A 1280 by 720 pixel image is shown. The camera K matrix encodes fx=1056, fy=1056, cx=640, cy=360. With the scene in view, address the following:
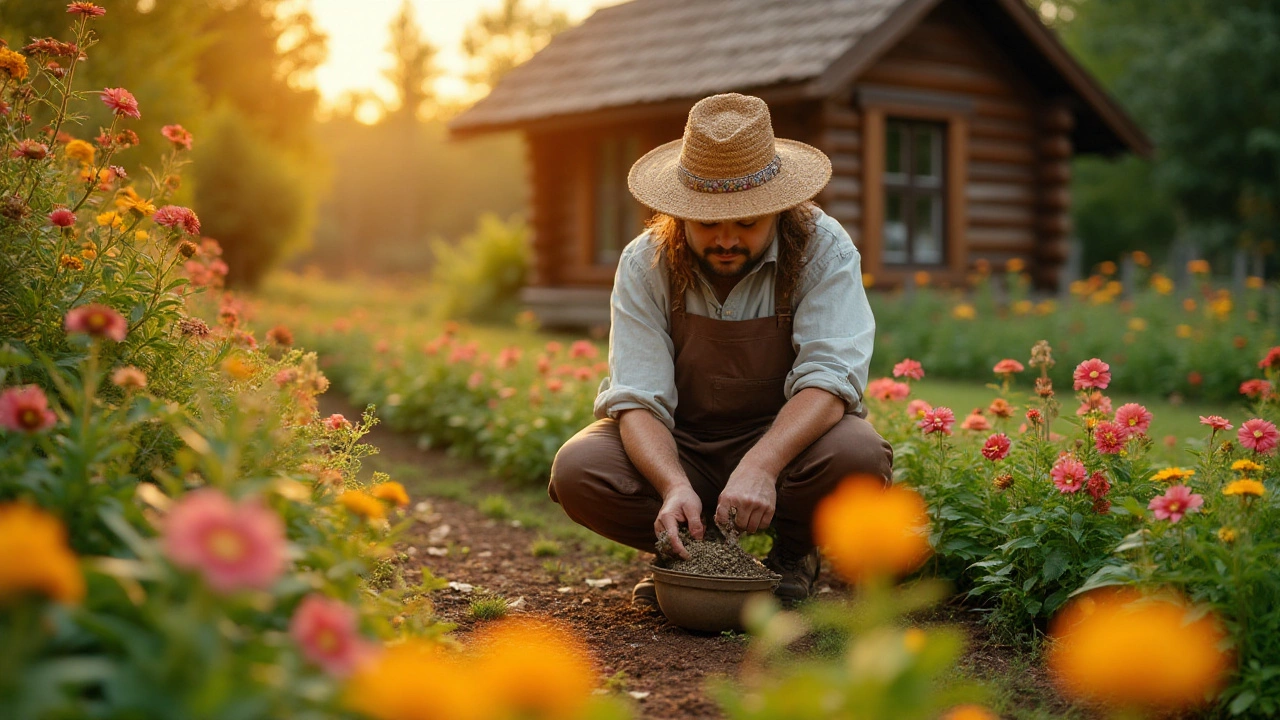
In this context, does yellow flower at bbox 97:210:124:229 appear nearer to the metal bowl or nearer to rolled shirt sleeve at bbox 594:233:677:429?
rolled shirt sleeve at bbox 594:233:677:429

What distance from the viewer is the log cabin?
9117 mm

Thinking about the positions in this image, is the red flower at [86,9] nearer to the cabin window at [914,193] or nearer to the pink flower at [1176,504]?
the pink flower at [1176,504]

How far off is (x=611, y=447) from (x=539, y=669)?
78.0 inches

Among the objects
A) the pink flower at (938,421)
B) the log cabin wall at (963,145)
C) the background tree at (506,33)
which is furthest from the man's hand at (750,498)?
the background tree at (506,33)

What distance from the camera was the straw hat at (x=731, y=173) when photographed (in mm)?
2994

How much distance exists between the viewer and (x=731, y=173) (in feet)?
10.1

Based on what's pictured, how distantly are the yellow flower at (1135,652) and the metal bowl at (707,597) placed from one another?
0.74 m

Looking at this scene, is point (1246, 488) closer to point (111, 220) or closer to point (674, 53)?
point (111, 220)

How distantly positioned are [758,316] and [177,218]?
1.65m

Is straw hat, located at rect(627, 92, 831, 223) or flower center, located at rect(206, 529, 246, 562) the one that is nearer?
flower center, located at rect(206, 529, 246, 562)

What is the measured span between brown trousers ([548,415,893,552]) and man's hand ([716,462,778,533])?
238 mm

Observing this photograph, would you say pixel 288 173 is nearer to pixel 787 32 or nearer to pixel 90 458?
pixel 787 32

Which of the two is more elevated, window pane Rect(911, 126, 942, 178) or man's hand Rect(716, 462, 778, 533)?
window pane Rect(911, 126, 942, 178)

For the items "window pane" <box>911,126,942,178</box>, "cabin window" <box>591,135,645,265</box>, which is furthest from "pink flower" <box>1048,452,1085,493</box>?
"cabin window" <box>591,135,645,265</box>
